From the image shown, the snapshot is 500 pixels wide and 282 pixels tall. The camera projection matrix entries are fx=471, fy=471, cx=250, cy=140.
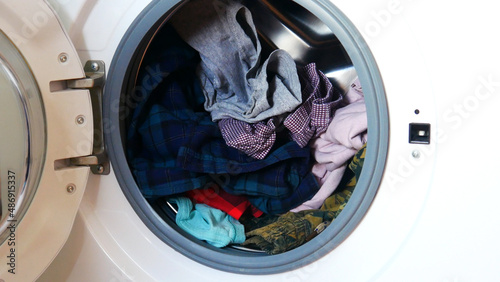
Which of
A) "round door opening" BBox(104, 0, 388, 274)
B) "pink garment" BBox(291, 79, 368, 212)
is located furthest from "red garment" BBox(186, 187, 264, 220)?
"pink garment" BBox(291, 79, 368, 212)

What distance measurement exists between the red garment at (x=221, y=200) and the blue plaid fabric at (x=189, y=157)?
1.1 inches

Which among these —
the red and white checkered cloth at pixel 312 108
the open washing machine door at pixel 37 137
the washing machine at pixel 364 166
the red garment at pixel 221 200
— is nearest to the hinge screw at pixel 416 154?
the washing machine at pixel 364 166

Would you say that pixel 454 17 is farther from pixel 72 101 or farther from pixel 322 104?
pixel 72 101

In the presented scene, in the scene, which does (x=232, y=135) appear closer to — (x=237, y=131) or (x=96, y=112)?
(x=237, y=131)

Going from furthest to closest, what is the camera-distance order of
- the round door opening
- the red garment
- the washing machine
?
the red garment < the round door opening < the washing machine

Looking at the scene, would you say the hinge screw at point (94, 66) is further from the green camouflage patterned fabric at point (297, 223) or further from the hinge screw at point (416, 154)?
the hinge screw at point (416, 154)

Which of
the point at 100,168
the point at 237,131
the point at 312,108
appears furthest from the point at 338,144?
the point at 100,168

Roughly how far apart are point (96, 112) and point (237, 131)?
264 millimetres

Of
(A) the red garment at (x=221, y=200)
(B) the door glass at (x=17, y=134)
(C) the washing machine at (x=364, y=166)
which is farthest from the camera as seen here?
(A) the red garment at (x=221, y=200)

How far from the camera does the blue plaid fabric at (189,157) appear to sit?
91 centimetres

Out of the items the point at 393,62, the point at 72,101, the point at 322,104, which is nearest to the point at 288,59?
the point at 322,104

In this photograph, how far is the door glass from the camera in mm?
754

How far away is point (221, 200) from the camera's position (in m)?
0.99

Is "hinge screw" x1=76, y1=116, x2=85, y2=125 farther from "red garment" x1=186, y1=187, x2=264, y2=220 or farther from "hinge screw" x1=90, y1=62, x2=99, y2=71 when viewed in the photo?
"red garment" x1=186, y1=187, x2=264, y2=220
